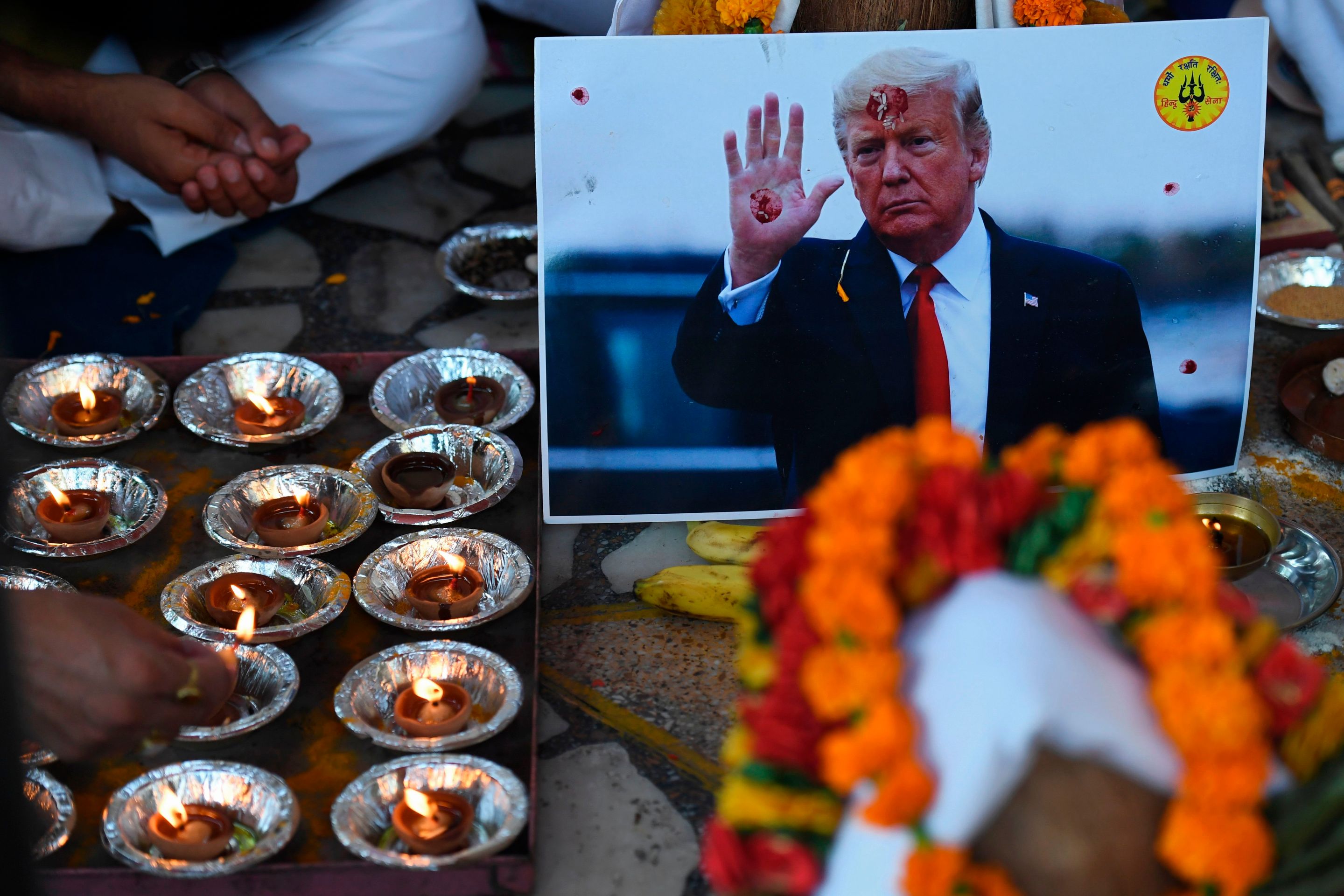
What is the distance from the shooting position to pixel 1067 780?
2.69 ft

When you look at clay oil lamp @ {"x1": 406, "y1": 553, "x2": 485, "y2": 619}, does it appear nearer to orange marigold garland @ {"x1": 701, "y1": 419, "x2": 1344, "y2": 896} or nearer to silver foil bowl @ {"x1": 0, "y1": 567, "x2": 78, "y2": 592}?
silver foil bowl @ {"x1": 0, "y1": 567, "x2": 78, "y2": 592}

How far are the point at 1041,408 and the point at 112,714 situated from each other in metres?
1.24

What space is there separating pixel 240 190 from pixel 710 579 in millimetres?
1373

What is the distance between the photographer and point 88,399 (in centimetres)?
193

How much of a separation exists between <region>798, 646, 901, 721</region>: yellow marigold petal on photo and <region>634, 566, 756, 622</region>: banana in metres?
0.82

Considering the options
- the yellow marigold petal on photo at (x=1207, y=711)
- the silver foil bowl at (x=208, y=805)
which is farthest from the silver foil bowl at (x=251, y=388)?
the yellow marigold petal on photo at (x=1207, y=711)

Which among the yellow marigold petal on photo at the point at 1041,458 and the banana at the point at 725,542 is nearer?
the yellow marigold petal on photo at the point at 1041,458

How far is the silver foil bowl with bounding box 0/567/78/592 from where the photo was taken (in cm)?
158

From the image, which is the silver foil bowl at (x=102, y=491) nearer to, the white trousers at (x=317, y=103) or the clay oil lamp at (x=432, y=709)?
the clay oil lamp at (x=432, y=709)

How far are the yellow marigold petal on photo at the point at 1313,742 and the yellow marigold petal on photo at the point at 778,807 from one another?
1.06 feet

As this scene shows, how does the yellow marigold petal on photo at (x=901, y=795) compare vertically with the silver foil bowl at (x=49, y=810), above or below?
above

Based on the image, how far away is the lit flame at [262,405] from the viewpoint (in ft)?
6.31

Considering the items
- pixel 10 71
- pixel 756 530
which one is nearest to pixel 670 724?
pixel 756 530

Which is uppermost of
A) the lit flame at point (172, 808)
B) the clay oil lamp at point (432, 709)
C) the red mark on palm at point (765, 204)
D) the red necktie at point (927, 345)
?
the red mark on palm at point (765, 204)
